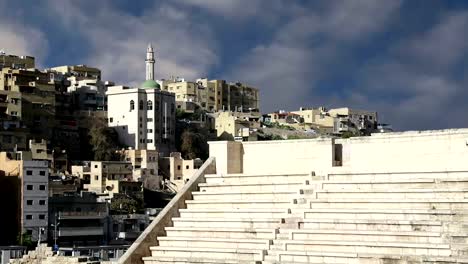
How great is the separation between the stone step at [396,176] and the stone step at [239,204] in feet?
3.72

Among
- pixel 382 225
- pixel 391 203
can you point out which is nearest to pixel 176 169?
pixel 391 203

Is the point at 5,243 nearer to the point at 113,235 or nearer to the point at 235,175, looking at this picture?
the point at 113,235

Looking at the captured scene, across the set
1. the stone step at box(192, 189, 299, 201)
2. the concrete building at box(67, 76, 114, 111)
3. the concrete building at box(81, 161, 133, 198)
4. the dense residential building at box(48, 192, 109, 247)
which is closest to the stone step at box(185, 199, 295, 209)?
the stone step at box(192, 189, 299, 201)

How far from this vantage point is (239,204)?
768 inches

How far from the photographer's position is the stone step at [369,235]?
50.5 ft

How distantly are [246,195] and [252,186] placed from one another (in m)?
0.28

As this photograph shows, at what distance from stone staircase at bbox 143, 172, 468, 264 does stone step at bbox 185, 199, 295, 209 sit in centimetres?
2

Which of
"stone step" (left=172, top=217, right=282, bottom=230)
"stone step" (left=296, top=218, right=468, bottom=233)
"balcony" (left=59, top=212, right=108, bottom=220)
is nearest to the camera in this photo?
"stone step" (left=296, top=218, right=468, bottom=233)

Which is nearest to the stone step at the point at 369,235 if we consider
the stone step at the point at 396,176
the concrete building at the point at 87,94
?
the stone step at the point at 396,176

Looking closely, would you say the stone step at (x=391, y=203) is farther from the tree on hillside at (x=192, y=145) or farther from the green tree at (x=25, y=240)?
the tree on hillside at (x=192, y=145)

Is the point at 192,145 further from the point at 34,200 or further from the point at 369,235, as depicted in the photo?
the point at 369,235

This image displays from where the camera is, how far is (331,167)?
64.2ft

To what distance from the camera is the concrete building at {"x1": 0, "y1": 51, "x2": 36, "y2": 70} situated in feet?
241

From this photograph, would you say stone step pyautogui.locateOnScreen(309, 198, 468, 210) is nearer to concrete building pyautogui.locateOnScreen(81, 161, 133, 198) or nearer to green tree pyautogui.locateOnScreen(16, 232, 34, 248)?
green tree pyautogui.locateOnScreen(16, 232, 34, 248)
